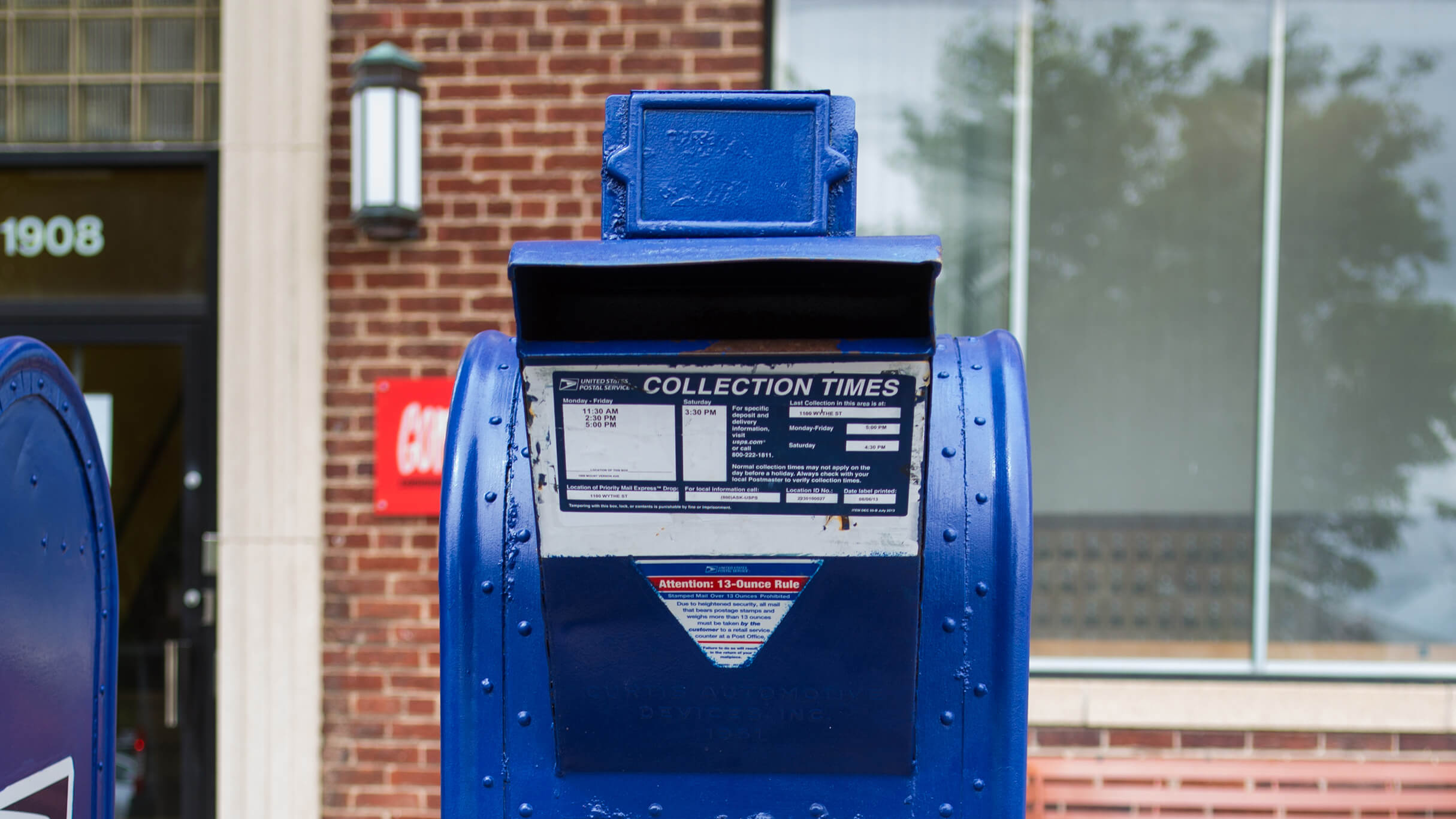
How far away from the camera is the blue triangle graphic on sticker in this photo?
1.41 m

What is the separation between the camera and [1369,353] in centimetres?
356

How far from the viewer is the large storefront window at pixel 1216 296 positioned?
3557 millimetres

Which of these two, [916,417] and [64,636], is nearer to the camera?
[916,417]

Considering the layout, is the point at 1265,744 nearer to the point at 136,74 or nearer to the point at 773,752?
the point at 773,752

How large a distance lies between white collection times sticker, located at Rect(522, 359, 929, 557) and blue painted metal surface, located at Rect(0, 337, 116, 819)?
868 mm

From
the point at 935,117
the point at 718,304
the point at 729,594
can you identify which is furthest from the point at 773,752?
the point at 935,117

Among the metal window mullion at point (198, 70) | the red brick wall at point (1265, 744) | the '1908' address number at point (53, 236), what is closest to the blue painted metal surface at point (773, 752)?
the red brick wall at point (1265, 744)

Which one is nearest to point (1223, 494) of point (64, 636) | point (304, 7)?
point (64, 636)

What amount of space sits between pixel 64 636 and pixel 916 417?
1.47 m

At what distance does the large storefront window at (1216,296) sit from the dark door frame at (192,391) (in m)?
2.23

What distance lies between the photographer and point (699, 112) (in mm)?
1692

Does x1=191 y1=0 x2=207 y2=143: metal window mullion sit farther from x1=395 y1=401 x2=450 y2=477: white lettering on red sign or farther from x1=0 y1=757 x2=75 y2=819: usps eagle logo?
x1=0 y1=757 x2=75 y2=819: usps eagle logo

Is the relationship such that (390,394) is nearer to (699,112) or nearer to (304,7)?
(304,7)

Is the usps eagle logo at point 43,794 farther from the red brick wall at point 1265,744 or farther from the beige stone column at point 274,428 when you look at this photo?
the red brick wall at point 1265,744
